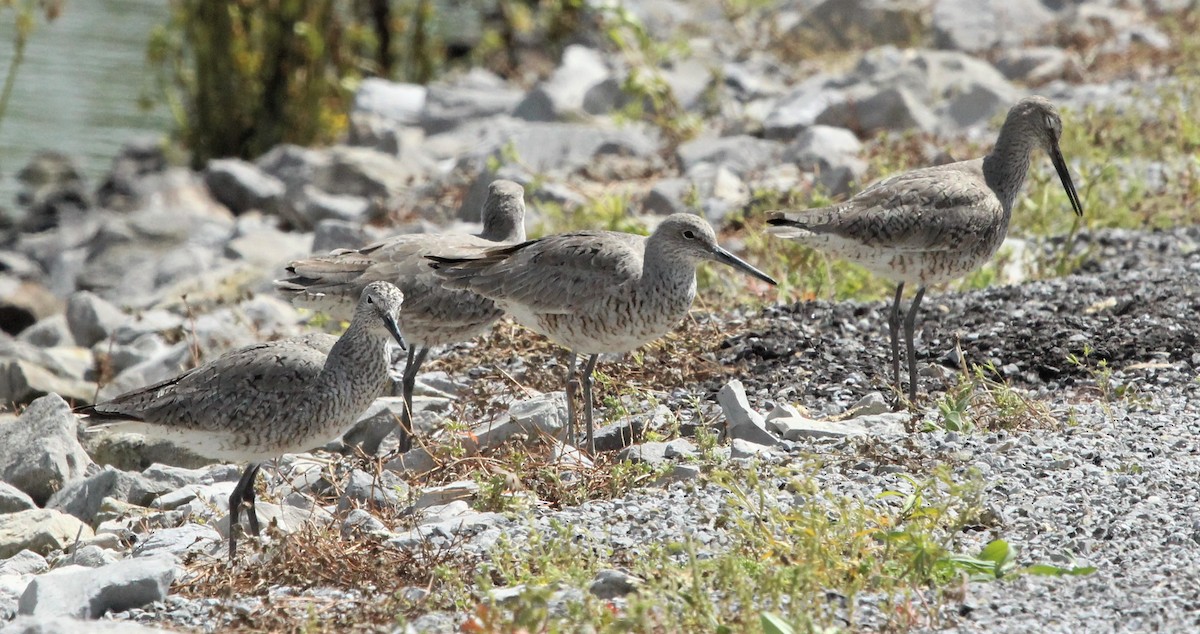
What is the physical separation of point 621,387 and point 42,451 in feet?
9.71

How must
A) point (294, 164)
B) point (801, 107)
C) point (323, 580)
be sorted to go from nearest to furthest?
point (323, 580), point (801, 107), point (294, 164)

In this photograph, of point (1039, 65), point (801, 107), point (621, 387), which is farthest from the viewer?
point (1039, 65)

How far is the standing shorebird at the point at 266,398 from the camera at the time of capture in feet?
20.5

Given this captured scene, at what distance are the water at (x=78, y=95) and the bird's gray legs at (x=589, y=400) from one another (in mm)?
11150

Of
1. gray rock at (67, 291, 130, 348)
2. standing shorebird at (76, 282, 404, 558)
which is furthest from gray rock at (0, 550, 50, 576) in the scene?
gray rock at (67, 291, 130, 348)

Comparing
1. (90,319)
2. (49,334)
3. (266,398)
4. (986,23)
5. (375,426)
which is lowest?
(49,334)

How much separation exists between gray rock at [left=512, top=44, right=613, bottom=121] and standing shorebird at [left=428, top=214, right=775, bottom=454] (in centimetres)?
762

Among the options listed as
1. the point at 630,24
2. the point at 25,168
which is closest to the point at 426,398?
the point at 630,24

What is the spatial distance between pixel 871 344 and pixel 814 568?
11.8ft

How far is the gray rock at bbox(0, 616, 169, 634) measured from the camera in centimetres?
450

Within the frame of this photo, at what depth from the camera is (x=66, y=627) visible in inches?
177

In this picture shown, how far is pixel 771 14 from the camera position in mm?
19000

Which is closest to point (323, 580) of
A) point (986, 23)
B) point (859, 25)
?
point (859, 25)

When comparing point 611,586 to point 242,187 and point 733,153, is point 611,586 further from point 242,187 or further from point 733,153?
point 242,187
